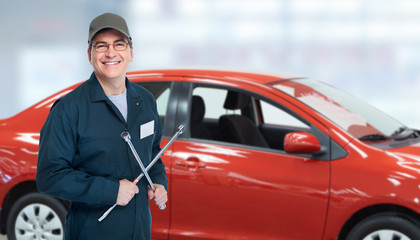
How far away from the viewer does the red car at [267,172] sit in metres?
3.32

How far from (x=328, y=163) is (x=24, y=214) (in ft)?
6.42

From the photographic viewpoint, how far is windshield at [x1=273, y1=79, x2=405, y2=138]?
3600 millimetres

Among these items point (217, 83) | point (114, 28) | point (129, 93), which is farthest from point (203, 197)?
point (114, 28)

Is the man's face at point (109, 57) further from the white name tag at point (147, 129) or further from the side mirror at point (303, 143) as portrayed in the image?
the side mirror at point (303, 143)

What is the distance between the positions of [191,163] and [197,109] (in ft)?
1.41

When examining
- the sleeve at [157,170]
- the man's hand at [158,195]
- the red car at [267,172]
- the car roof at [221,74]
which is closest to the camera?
the man's hand at [158,195]

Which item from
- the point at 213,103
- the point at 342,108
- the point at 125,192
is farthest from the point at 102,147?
the point at 213,103

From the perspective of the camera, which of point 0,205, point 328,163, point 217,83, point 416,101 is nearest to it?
point 328,163

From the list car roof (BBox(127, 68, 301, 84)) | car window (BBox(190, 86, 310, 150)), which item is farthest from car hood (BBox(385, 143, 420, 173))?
car roof (BBox(127, 68, 301, 84))

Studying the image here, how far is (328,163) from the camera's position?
133 inches

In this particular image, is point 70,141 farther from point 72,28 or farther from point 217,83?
point 72,28

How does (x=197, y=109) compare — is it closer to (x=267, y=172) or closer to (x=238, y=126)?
(x=238, y=126)

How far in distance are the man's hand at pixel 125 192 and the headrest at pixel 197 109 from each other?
1.82m

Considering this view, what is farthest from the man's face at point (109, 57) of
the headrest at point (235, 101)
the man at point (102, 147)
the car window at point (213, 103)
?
the headrest at point (235, 101)
